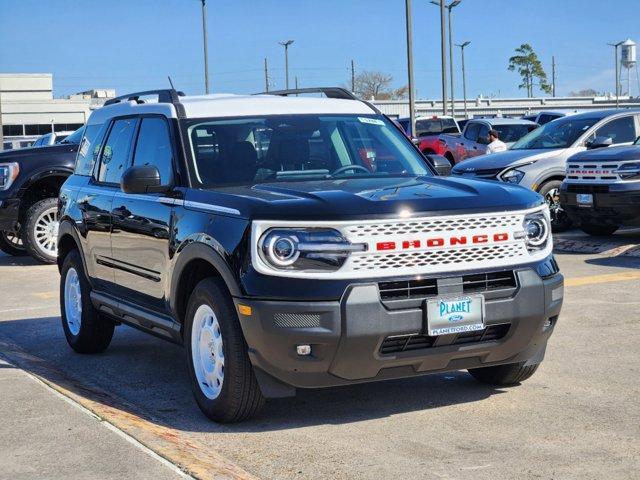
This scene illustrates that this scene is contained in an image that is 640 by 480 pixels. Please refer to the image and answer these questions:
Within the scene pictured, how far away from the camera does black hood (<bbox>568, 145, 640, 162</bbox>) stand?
12.5m

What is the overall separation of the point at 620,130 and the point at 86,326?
9.85 metres

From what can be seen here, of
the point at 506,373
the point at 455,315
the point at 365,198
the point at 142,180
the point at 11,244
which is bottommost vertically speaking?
the point at 506,373

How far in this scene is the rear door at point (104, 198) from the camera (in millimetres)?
7066

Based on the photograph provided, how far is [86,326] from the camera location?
763 cm

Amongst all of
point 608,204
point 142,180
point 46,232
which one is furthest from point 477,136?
point 142,180

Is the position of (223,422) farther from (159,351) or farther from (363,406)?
(159,351)

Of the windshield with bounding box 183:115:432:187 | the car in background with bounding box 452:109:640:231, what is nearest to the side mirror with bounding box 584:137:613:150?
the car in background with bounding box 452:109:640:231

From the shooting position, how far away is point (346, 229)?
505 centimetres

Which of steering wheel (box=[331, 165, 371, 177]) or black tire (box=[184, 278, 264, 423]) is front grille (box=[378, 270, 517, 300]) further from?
steering wheel (box=[331, 165, 371, 177])

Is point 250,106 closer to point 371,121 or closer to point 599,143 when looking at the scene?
point 371,121

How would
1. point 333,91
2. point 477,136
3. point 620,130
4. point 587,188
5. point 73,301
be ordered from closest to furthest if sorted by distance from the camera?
point 333,91 < point 73,301 < point 587,188 < point 620,130 < point 477,136

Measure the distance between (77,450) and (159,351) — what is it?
3.05 m

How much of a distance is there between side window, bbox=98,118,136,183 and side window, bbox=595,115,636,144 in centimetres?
945

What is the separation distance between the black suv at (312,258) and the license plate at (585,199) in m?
6.69
